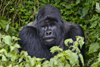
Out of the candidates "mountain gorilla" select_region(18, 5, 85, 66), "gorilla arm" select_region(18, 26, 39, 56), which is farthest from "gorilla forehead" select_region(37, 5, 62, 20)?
"gorilla arm" select_region(18, 26, 39, 56)

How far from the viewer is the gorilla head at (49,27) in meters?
3.33

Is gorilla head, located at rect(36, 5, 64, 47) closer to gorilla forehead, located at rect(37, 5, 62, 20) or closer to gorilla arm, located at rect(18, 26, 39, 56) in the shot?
gorilla forehead, located at rect(37, 5, 62, 20)

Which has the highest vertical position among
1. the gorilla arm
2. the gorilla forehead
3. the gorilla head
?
the gorilla forehead

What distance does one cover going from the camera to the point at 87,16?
16.3 ft

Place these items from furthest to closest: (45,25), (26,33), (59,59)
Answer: (26,33) → (45,25) → (59,59)

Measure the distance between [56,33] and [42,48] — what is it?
370mm

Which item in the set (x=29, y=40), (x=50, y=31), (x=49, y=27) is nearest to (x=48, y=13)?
(x=49, y=27)

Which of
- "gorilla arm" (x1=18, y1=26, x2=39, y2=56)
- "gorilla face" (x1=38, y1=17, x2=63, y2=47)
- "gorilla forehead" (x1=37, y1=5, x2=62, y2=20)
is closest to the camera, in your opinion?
"gorilla face" (x1=38, y1=17, x2=63, y2=47)

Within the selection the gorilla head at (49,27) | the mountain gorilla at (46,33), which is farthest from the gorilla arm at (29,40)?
the gorilla head at (49,27)

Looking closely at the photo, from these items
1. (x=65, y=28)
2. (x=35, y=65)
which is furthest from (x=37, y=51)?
(x=35, y=65)

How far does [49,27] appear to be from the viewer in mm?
3400

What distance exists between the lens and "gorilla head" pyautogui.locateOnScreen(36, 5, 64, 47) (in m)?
3.33

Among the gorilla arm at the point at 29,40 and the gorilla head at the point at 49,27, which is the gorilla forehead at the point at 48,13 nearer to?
the gorilla head at the point at 49,27

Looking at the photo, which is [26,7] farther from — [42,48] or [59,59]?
[59,59]
